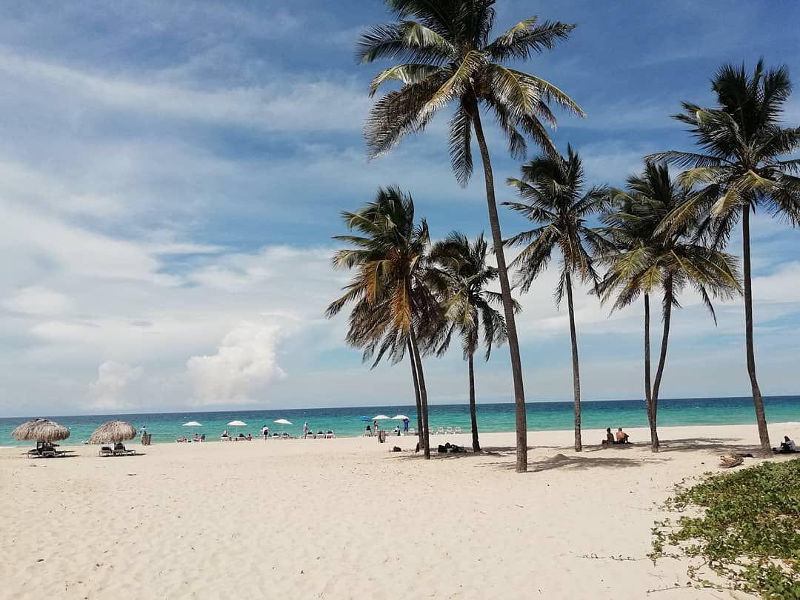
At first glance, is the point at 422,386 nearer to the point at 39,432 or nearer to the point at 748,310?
the point at 748,310

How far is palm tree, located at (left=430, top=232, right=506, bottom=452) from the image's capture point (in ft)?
74.3

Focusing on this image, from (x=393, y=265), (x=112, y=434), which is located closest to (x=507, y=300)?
(x=393, y=265)

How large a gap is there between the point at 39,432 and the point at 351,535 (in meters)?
25.3

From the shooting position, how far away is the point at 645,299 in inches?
846

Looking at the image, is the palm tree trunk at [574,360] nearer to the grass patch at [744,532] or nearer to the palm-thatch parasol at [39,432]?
the grass patch at [744,532]

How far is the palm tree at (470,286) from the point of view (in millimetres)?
22641

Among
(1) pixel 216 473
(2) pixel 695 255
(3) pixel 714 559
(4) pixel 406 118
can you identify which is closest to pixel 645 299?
(2) pixel 695 255

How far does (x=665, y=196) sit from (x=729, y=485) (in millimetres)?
12130

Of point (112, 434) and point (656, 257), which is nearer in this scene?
point (656, 257)

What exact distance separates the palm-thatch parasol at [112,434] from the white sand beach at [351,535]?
12.1 m

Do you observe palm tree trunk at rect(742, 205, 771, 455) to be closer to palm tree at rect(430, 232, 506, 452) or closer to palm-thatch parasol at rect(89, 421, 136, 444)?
palm tree at rect(430, 232, 506, 452)

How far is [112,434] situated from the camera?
28938 mm

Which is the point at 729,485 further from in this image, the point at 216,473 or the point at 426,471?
the point at 216,473

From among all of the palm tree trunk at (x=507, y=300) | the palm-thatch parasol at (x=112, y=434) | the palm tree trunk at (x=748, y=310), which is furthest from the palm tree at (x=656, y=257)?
the palm-thatch parasol at (x=112, y=434)
